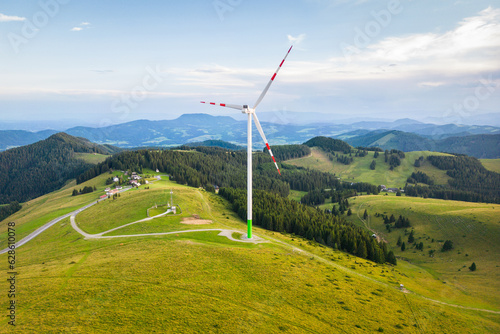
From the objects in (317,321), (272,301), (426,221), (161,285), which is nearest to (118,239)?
(161,285)

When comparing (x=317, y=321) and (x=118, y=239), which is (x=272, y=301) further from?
(x=118, y=239)

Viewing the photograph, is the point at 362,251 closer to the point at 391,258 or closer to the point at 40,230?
the point at 391,258

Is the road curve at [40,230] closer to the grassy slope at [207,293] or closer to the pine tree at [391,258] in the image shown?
the grassy slope at [207,293]

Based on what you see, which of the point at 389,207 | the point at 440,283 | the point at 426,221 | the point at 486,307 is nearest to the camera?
the point at 486,307

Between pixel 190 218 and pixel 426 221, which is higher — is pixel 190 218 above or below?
above

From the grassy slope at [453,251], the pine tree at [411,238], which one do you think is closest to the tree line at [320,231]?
the grassy slope at [453,251]

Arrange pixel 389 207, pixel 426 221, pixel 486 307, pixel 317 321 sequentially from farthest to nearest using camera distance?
pixel 389 207 → pixel 426 221 → pixel 486 307 → pixel 317 321
